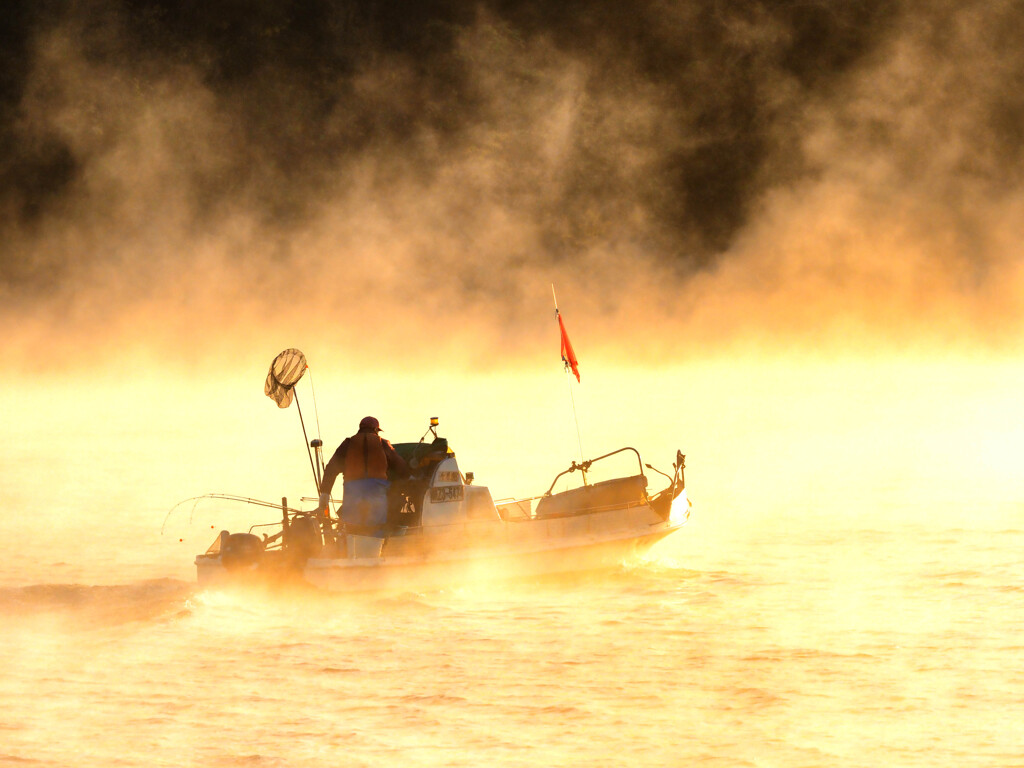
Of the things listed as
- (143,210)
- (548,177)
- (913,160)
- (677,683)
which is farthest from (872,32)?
(677,683)

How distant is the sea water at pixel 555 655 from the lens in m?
17.0

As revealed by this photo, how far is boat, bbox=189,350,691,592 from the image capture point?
81.0ft

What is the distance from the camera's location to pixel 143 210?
16075 centimetres

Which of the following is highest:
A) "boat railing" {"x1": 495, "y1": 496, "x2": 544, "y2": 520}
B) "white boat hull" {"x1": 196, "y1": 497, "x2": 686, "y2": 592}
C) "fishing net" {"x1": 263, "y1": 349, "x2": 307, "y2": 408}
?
"fishing net" {"x1": 263, "y1": 349, "x2": 307, "y2": 408}

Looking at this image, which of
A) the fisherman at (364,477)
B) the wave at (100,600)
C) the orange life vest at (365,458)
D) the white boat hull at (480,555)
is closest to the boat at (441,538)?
the white boat hull at (480,555)

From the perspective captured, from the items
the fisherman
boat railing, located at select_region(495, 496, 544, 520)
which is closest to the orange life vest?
the fisherman

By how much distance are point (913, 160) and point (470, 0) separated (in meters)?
56.0

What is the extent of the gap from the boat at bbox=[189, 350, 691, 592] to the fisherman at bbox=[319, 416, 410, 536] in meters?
0.19

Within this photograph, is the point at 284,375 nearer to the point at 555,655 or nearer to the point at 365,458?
the point at 365,458

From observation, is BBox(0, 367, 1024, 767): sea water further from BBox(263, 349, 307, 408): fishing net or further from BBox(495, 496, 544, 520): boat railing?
BBox(263, 349, 307, 408): fishing net

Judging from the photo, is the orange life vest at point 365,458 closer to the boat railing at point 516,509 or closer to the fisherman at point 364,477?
the fisherman at point 364,477

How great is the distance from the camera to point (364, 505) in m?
25.1

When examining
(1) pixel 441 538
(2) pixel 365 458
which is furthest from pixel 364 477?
(1) pixel 441 538

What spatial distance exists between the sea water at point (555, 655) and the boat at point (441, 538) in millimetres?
432
